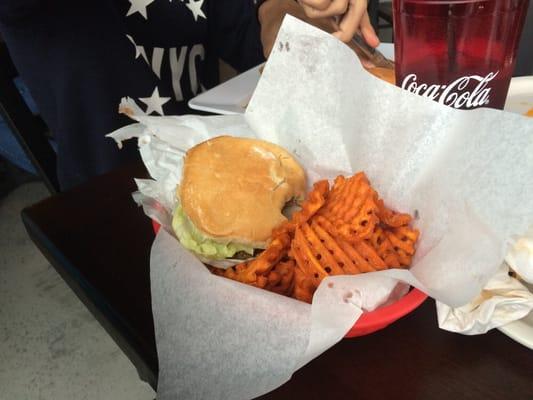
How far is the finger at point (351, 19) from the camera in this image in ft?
2.29

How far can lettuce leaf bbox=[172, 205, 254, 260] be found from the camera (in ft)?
1.66

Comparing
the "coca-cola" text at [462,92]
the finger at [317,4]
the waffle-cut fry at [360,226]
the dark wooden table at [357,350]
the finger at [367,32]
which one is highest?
the finger at [317,4]

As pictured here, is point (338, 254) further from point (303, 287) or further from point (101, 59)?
point (101, 59)

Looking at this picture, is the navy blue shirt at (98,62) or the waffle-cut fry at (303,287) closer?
the waffle-cut fry at (303,287)

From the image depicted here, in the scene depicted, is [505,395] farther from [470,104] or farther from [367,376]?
[470,104]

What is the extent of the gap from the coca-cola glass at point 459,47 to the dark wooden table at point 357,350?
0.71 feet

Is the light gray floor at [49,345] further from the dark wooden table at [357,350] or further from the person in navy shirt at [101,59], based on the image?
the dark wooden table at [357,350]

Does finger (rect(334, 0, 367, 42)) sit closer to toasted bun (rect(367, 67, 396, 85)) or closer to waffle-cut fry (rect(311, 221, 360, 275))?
toasted bun (rect(367, 67, 396, 85))

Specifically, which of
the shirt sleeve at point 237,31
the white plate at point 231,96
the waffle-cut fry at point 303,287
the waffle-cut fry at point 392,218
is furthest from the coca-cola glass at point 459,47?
the shirt sleeve at point 237,31

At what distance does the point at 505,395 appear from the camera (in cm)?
41

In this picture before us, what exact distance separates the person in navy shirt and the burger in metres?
0.56

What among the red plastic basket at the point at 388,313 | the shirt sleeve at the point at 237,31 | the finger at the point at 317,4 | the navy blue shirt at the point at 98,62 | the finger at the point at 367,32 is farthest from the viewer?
the shirt sleeve at the point at 237,31

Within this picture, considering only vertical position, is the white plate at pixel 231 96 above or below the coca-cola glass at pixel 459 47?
below

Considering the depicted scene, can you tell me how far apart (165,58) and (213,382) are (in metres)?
0.95
